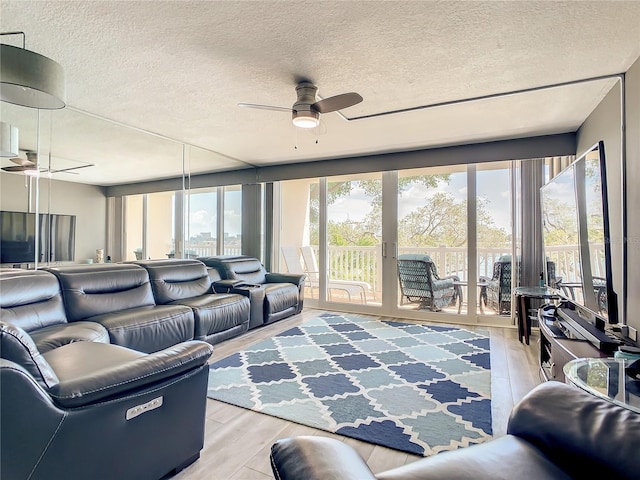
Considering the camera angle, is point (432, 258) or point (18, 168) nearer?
point (18, 168)

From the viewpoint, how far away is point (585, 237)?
2.40 metres

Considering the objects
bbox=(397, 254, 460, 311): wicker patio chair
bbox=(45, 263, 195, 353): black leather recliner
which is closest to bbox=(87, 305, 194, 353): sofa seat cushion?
bbox=(45, 263, 195, 353): black leather recliner

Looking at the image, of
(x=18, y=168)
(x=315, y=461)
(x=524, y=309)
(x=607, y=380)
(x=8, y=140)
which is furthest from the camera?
(x=524, y=309)

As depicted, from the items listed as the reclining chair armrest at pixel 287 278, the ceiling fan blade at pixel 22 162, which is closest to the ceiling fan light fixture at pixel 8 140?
the ceiling fan blade at pixel 22 162

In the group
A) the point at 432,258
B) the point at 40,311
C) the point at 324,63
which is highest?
the point at 324,63

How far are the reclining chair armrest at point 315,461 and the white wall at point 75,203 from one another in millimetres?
3805

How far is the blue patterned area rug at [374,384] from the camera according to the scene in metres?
1.98

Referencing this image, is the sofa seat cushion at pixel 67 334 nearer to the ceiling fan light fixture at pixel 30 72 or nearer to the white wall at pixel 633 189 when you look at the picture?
Answer: the ceiling fan light fixture at pixel 30 72

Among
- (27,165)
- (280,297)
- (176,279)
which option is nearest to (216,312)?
(176,279)

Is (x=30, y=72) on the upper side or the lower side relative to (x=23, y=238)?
upper

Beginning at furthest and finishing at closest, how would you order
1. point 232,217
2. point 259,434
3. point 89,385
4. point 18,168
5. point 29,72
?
point 232,217 → point 18,168 → point 259,434 → point 29,72 → point 89,385

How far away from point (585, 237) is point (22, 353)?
3169 mm

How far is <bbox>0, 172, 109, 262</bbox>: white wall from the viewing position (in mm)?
3252

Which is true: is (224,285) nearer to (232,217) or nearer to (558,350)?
(232,217)
